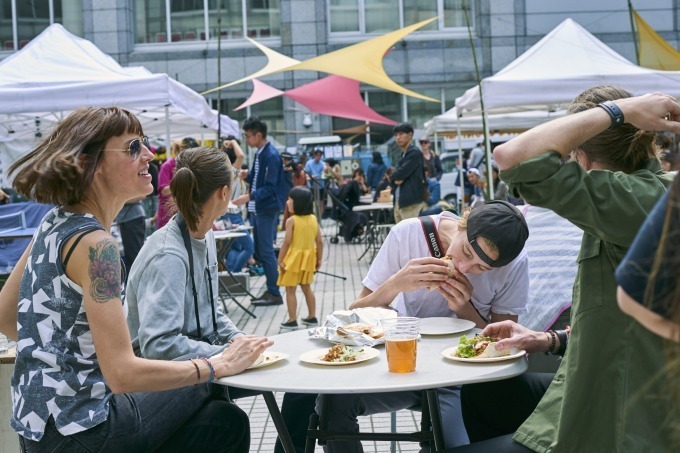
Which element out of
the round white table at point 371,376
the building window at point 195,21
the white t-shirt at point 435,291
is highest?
the building window at point 195,21

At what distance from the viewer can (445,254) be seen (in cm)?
368

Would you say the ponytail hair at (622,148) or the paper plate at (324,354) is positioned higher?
the ponytail hair at (622,148)

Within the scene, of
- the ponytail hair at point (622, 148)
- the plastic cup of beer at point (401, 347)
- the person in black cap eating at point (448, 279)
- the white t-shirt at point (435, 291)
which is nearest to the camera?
the ponytail hair at point (622, 148)

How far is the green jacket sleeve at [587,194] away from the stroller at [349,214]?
1461cm

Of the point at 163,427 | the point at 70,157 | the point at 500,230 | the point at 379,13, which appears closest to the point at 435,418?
the point at 500,230

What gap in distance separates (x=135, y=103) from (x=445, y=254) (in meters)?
6.10

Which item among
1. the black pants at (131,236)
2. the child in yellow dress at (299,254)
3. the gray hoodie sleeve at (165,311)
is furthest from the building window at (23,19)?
the gray hoodie sleeve at (165,311)

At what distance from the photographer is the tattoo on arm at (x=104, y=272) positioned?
246 cm

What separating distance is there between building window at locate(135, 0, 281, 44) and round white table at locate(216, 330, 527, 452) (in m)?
25.5

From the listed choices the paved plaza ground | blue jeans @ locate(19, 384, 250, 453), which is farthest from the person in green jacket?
the paved plaza ground

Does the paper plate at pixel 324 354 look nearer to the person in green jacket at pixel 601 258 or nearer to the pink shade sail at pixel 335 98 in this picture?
the person in green jacket at pixel 601 258

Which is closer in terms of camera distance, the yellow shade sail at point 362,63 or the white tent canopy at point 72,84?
the white tent canopy at point 72,84

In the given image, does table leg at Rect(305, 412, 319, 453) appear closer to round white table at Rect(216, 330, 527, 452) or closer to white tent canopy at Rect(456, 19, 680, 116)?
round white table at Rect(216, 330, 527, 452)

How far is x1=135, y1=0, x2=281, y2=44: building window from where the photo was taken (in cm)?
2748
